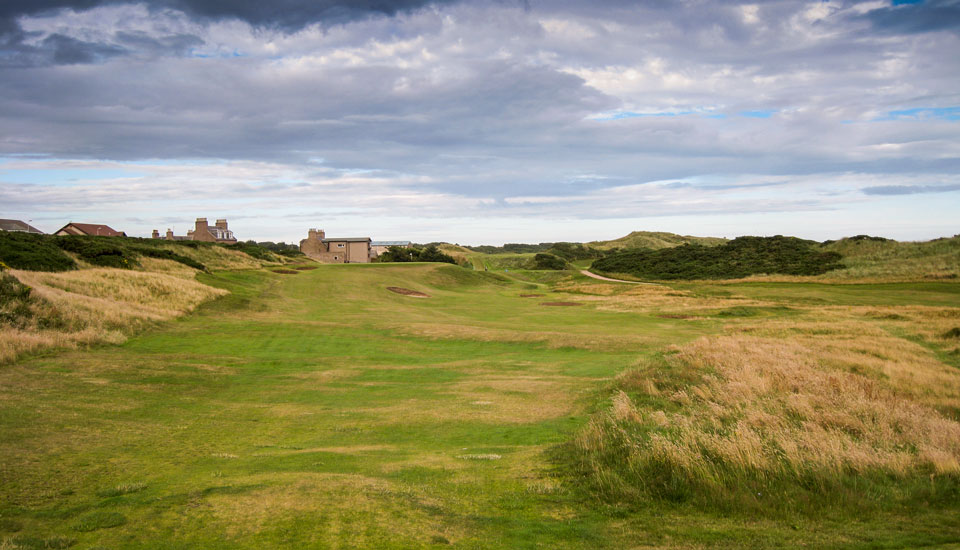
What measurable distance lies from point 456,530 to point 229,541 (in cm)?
265

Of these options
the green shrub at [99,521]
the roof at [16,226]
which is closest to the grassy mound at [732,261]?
the green shrub at [99,521]

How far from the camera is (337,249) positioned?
402ft

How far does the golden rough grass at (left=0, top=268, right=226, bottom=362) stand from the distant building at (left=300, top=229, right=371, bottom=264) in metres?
78.5

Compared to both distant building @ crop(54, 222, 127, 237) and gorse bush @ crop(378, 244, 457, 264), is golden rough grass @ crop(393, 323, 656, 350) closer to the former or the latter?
gorse bush @ crop(378, 244, 457, 264)

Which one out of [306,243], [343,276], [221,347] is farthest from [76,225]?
[221,347]

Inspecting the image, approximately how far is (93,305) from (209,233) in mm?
109903

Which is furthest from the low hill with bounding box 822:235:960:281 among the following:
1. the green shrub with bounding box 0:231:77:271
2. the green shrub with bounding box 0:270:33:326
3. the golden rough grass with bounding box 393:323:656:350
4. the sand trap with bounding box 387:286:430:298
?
the green shrub with bounding box 0:231:77:271

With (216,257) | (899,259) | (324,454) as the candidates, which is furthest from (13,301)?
(899,259)

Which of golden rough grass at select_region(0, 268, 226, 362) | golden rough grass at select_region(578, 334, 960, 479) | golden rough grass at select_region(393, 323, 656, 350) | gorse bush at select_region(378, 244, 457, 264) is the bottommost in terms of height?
golden rough grass at select_region(393, 323, 656, 350)

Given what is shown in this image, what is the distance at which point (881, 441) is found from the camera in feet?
31.9

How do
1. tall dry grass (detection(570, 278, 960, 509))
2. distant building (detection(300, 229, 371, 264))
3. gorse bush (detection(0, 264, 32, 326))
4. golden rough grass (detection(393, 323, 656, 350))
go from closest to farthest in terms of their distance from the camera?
tall dry grass (detection(570, 278, 960, 509))
gorse bush (detection(0, 264, 32, 326))
golden rough grass (detection(393, 323, 656, 350))
distant building (detection(300, 229, 371, 264))

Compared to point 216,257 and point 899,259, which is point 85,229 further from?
point 899,259

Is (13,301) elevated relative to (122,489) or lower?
elevated

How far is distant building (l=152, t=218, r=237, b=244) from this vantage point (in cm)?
12519
